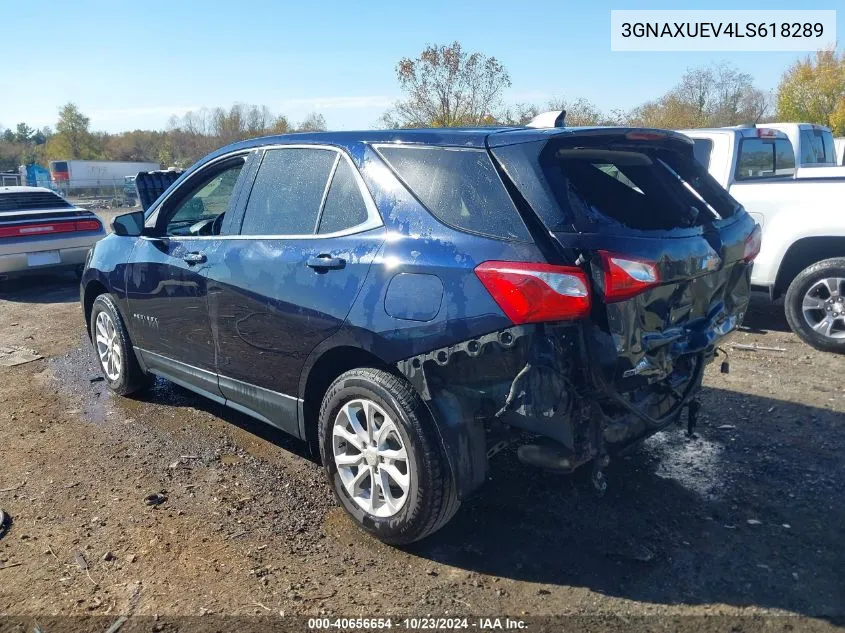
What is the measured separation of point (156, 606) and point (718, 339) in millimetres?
2763

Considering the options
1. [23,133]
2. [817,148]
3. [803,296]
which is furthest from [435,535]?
[23,133]

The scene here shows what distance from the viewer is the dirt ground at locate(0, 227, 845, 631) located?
9.60 ft

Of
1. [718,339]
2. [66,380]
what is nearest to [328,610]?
[718,339]

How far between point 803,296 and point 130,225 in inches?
215

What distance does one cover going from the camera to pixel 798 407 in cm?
489

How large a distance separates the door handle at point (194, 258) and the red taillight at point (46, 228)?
6337mm

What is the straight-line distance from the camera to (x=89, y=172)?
170 feet

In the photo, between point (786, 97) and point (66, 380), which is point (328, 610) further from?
point (786, 97)

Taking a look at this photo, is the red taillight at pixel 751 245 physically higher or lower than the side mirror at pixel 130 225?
lower

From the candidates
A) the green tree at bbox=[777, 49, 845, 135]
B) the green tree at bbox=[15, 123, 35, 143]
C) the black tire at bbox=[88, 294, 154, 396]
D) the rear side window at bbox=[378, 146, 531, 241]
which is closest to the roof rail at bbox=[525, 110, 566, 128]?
the rear side window at bbox=[378, 146, 531, 241]

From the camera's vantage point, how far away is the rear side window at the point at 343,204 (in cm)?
343

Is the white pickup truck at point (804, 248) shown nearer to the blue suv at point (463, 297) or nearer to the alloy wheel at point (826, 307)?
the alloy wheel at point (826, 307)

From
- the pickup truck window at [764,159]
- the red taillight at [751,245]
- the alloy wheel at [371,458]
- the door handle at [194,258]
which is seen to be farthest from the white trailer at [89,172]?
the red taillight at [751,245]

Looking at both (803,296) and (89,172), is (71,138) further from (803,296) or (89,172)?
(803,296)
